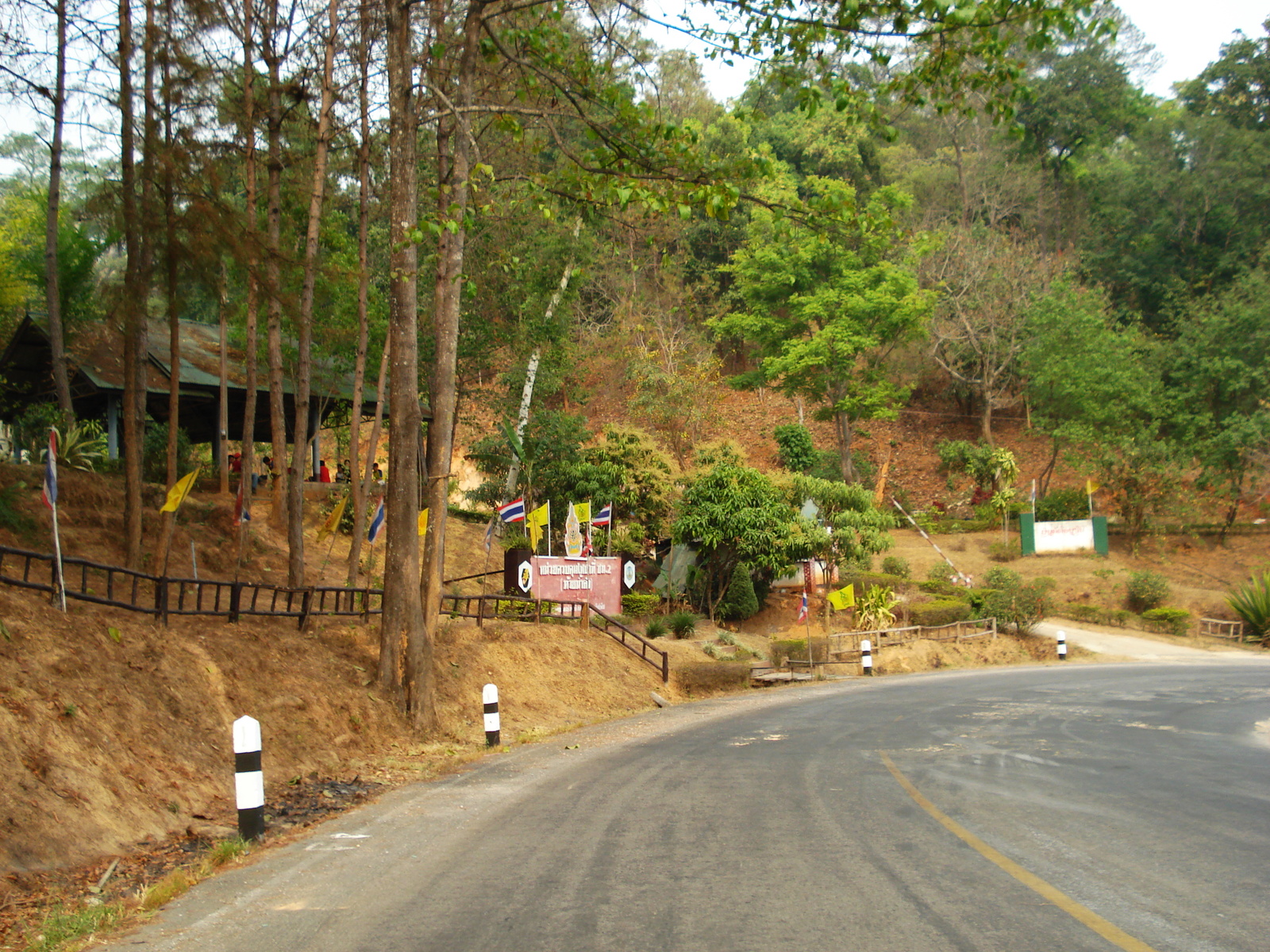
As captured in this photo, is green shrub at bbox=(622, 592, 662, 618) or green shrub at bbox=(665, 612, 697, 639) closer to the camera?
green shrub at bbox=(665, 612, 697, 639)

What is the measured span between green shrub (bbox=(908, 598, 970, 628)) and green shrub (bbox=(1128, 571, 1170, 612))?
854cm

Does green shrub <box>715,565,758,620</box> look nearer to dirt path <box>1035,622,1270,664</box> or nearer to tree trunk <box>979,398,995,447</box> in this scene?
dirt path <box>1035,622,1270,664</box>

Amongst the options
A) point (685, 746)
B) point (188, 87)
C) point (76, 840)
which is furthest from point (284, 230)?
point (76, 840)

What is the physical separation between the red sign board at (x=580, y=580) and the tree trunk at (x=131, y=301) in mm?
10155

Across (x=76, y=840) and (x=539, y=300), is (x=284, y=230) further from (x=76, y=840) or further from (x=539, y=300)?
(x=76, y=840)

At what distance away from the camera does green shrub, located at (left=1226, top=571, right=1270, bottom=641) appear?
37.4 m

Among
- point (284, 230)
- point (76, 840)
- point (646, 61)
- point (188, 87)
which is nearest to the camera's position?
point (76, 840)

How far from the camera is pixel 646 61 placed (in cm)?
1223

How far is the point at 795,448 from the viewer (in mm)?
50844

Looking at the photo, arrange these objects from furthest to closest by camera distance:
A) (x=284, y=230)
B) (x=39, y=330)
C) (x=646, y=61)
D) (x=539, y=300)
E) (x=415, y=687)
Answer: (x=539, y=300)
(x=39, y=330)
(x=284, y=230)
(x=415, y=687)
(x=646, y=61)

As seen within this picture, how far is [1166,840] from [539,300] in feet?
91.1

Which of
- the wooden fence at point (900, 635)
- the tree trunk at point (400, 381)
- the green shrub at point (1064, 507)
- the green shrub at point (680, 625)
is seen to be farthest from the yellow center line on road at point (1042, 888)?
the green shrub at point (1064, 507)

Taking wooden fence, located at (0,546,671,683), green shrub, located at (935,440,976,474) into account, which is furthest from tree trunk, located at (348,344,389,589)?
green shrub, located at (935,440,976,474)

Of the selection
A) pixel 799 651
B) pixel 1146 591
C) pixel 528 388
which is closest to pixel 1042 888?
pixel 799 651
